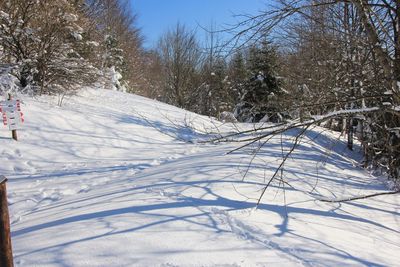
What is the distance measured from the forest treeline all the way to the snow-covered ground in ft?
2.41

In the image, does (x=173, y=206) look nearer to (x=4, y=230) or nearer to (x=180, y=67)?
(x=4, y=230)

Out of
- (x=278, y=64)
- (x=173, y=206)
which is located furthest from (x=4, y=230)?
(x=278, y=64)

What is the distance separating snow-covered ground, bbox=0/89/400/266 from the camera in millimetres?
3076

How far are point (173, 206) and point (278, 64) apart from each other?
1203 centimetres

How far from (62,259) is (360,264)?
2.67 metres

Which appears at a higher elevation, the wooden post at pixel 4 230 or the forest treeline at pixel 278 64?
the forest treeline at pixel 278 64

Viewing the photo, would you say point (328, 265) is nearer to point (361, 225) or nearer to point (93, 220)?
point (361, 225)

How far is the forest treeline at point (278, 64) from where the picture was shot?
3.69m

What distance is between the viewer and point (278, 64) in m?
14.9

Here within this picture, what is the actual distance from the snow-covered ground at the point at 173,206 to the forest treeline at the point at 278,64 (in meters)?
0.73

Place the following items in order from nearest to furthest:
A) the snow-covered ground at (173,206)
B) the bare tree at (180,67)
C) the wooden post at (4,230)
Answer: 1. the wooden post at (4,230)
2. the snow-covered ground at (173,206)
3. the bare tree at (180,67)

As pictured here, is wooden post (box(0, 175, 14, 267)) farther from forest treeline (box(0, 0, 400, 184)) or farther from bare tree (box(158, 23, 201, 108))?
bare tree (box(158, 23, 201, 108))

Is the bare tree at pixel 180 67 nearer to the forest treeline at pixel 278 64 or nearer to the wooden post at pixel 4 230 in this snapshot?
the forest treeline at pixel 278 64

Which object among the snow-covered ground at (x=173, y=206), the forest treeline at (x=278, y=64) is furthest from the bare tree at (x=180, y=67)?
the snow-covered ground at (x=173, y=206)
